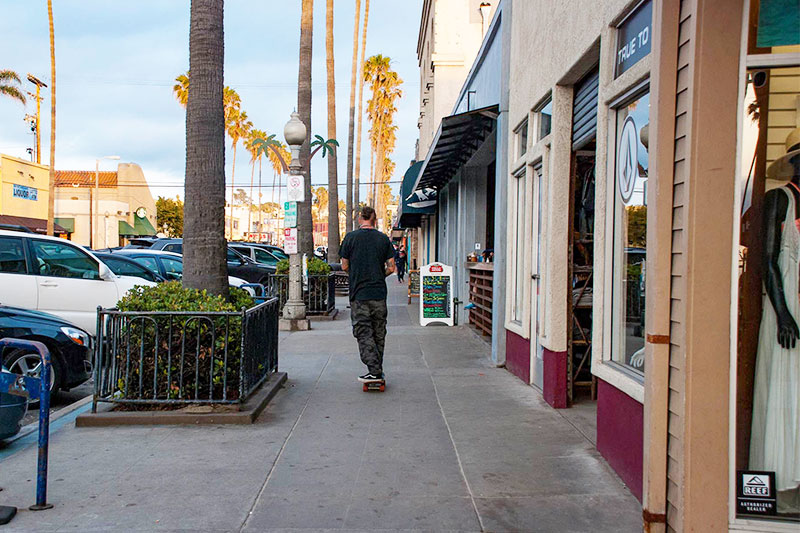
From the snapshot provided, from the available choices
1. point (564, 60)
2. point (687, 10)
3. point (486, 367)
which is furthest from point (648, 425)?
point (486, 367)

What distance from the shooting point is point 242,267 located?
21859 millimetres

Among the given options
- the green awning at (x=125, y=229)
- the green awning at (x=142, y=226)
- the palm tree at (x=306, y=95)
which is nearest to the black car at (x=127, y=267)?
the palm tree at (x=306, y=95)

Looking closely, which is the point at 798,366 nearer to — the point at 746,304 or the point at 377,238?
the point at 746,304

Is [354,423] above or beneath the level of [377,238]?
beneath

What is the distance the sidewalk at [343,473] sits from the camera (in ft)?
14.2

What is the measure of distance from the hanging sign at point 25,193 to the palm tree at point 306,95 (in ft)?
95.0

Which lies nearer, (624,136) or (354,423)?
(624,136)

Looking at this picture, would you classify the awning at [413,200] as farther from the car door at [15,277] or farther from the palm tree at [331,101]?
the car door at [15,277]

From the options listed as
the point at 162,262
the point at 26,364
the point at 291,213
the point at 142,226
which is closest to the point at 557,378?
the point at 26,364

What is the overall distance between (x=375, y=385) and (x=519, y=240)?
2817 mm

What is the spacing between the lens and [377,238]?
27.0ft

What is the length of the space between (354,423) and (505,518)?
2.59 meters

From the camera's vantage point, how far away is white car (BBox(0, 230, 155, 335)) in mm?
10031

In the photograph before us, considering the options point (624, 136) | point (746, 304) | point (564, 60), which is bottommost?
point (746, 304)
